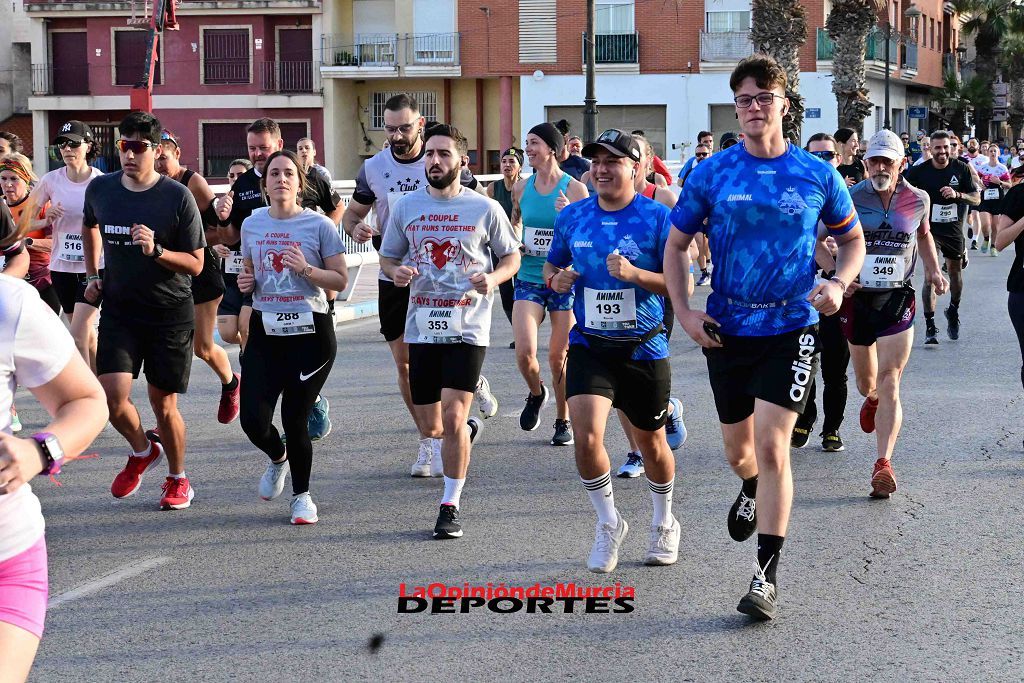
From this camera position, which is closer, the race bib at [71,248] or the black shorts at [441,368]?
the black shorts at [441,368]

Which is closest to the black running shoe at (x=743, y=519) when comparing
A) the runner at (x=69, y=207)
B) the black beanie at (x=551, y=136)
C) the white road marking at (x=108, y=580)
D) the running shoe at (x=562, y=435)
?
the white road marking at (x=108, y=580)

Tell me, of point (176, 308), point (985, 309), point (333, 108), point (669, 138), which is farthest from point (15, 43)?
→ point (176, 308)

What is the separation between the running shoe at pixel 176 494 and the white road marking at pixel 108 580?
3.39ft

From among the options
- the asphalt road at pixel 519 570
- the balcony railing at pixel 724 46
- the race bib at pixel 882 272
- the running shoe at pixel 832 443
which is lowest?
the asphalt road at pixel 519 570

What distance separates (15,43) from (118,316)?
2119 inches

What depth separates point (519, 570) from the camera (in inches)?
241

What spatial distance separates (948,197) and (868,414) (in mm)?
6831

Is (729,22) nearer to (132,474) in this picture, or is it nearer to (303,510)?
(132,474)

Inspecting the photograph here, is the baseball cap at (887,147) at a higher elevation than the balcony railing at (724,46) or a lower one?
lower

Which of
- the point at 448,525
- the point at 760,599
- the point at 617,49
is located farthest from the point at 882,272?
the point at 617,49

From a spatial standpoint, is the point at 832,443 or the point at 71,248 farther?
the point at 71,248

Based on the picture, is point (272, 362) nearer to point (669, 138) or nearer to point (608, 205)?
point (608, 205)

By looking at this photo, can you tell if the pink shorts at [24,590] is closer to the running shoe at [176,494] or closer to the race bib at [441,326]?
the race bib at [441,326]

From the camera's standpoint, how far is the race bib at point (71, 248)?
9898 millimetres
